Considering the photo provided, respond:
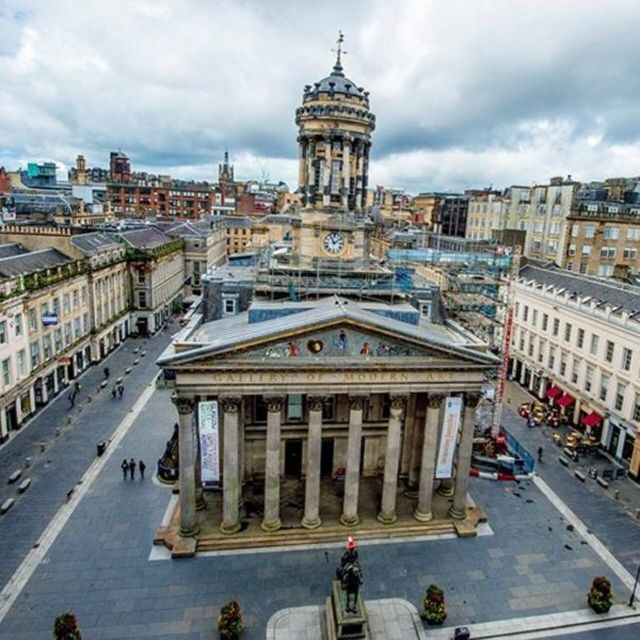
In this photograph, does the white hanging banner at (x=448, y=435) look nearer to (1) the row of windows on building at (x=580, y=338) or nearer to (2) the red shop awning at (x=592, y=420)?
(2) the red shop awning at (x=592, y=420)

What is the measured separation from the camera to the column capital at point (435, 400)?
3256 cm

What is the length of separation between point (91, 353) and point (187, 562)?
4399 cm

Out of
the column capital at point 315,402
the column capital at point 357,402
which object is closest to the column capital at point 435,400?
the column capital at point 357,402

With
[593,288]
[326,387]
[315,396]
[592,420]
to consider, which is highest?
[593,288]

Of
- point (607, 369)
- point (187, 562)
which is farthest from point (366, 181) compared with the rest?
point (187, 562)

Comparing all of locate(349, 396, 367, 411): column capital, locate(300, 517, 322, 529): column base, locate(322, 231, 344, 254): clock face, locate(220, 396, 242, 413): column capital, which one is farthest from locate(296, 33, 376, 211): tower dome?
locate(300, 517, 322, 529): column base

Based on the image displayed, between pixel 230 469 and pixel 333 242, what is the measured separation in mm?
19760

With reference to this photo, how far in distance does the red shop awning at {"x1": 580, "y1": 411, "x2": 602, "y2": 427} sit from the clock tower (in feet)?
90.9

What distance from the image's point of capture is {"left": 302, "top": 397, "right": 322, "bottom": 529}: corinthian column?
3177cm

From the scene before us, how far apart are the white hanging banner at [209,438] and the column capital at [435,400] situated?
13507 mm

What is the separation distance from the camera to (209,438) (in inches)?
1238

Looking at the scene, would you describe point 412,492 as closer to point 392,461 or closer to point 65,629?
point 392,461

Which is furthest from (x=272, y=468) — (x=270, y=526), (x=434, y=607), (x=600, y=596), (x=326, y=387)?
(x=600, y=596)

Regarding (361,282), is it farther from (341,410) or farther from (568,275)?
(568,275)
